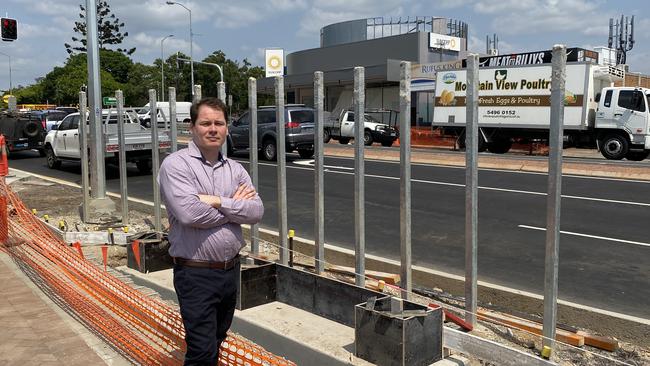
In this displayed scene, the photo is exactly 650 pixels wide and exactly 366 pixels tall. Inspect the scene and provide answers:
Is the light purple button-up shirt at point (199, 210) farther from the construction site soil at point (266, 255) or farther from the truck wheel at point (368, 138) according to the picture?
A: the truck wheel at point (368, 138)

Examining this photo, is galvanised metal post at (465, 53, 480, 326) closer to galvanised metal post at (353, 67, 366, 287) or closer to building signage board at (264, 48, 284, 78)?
galvanised metal post at (353, 67, 366, 287)

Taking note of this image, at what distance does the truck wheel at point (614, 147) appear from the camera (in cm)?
2195

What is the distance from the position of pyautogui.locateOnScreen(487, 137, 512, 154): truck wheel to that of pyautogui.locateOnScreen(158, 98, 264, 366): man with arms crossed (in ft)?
80.2

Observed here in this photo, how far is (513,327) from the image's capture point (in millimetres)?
4328

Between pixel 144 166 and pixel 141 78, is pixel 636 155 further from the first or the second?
pixel 141 78

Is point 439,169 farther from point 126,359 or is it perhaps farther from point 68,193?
point 126,359

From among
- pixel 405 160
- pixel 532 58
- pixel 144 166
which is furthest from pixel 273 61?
pixel 405 160

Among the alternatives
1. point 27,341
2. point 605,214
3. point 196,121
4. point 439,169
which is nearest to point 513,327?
point 196,121

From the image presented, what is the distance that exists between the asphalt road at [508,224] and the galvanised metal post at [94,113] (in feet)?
9.16

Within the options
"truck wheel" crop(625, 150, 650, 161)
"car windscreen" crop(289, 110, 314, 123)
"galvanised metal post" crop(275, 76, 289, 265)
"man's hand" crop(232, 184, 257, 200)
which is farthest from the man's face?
"truck wheel" crop(625, 150, 650, 161)

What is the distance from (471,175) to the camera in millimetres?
4031

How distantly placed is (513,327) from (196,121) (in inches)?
Result: 111

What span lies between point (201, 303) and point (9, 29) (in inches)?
726

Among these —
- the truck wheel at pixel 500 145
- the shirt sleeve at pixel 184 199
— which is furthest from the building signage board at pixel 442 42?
the shirt sleeve at pixel 184 199
